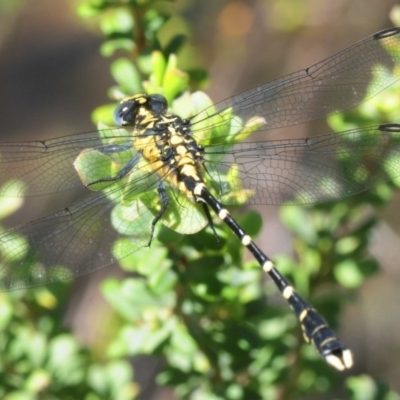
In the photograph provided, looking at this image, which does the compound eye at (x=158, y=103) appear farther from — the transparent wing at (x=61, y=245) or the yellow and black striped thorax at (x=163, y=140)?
the transparent wing at (x=61, y=245)

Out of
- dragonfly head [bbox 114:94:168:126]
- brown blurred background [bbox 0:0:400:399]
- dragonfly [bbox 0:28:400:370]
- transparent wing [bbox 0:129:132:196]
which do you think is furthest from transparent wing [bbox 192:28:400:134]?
brown blurred background [bbox 0:0:400:399]

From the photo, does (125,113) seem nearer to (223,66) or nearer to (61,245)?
(61,245)

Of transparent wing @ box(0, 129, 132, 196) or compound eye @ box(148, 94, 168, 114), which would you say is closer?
compound eye @ box(148, 94, 168, 114)

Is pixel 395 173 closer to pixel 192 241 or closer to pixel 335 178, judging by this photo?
pixel 335 178

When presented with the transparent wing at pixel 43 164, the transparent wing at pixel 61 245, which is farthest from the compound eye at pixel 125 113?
the transparent wing at pixel 61 245

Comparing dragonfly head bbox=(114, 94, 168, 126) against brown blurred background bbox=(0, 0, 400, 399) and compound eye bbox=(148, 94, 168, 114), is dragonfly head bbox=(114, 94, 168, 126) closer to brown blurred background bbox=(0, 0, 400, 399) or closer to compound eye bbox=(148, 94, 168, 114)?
compound eye bbox=(148, 94, 168, 114)

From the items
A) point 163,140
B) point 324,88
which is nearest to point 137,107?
point 163,140
